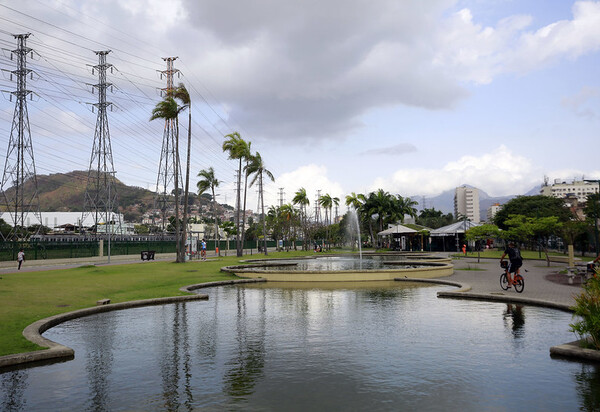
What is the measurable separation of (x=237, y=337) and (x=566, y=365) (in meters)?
6.85

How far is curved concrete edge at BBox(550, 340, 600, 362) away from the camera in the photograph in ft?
27.1

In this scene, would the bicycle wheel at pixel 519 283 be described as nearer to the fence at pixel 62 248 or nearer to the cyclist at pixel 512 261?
the cyclist at pixel 512 261

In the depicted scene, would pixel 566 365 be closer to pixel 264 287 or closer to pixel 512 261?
pixel 512 261

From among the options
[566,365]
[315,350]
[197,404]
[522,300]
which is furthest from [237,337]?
[522,300]

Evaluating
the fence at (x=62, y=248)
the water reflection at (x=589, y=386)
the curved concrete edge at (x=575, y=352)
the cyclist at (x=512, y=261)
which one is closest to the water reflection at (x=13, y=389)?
Result: the water reflection at (x=589, y=386)

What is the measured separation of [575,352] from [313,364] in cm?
506

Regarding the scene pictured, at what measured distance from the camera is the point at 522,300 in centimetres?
1505

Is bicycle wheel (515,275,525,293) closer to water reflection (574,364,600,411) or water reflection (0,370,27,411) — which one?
water reflection (574,364,600,411)

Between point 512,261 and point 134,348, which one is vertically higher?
point 512,261

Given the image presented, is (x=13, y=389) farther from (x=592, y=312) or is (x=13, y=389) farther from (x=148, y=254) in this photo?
(x=148, y=254)

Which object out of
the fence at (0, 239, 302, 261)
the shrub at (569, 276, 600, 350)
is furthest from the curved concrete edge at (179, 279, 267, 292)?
the fence at (0, 239, 302, 261)

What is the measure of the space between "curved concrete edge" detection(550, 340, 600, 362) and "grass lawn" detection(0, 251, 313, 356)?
34.7 ft

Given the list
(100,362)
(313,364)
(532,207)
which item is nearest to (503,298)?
(313,364)

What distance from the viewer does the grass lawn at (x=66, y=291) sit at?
11.4 m
